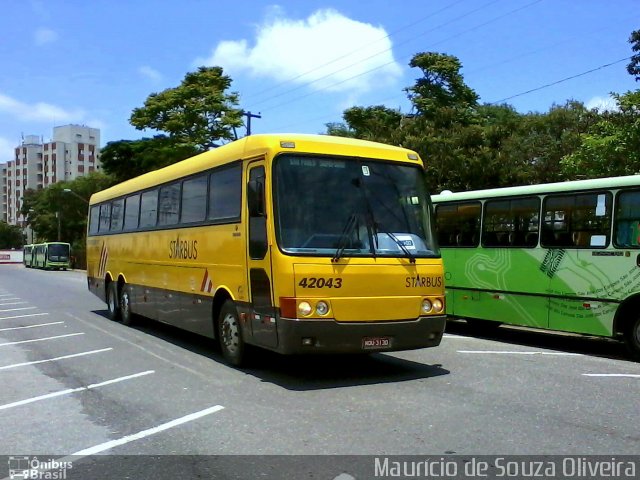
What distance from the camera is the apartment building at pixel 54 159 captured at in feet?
450

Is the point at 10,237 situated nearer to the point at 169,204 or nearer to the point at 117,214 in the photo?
the point at 117,214

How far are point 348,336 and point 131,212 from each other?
26.2 ft

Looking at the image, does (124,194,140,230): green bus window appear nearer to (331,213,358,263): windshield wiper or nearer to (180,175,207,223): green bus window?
(180,175,207,223): green bus window

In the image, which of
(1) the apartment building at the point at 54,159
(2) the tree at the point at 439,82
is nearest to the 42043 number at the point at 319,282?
(2) the tree at the point at 439,82

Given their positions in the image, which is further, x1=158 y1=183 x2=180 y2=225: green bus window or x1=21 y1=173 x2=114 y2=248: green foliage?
x1=21 y1=173 x2=114 y2=248: green foliage

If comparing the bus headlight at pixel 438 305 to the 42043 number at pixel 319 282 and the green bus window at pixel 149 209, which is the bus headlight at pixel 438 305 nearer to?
the 42043 number at pixel 319 282

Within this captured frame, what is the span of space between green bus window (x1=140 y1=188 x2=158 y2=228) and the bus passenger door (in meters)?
4.67

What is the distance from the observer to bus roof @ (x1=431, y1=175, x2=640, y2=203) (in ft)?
32.0

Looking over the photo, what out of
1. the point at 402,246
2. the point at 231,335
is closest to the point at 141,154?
the point at 231,335

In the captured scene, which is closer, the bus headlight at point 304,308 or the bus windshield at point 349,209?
the bus headlight at point 304,308

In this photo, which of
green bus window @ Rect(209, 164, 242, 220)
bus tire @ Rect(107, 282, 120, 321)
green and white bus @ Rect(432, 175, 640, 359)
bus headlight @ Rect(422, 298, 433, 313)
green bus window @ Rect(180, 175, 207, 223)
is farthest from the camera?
bus tire @ Rect(107, 282, 120, 321)

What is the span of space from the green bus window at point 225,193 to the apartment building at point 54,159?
129 meters

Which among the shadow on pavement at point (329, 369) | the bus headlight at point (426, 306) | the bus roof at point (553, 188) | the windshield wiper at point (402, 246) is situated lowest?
the shadow on pavement at point (329, 369)

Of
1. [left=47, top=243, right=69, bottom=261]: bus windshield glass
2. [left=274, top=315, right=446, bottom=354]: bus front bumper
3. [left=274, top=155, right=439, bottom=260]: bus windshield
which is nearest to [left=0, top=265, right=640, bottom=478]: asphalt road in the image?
[left=274, top=315, right=446, bottom=354]: bus front bumper
